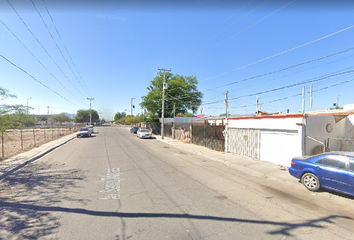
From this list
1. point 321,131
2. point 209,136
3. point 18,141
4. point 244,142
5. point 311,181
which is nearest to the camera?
point 311,181

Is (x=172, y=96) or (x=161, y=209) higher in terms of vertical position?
(x=172, y=96)

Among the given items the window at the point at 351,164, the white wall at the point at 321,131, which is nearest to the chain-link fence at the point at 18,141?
the window at the point at 351,164

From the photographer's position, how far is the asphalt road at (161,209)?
10.8 feet

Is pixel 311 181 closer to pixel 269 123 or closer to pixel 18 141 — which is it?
pixel 269 123

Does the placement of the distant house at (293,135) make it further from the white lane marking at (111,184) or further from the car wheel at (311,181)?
the white lane marking at (111,184)

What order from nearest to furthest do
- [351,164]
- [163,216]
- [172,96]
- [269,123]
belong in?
[163,216]
[351,164]
[269,123]
[172,96]

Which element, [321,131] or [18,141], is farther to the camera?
[18,141]

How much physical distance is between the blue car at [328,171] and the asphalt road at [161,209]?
1.32ft

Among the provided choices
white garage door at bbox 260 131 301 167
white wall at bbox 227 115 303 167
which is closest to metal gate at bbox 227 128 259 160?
white wall at bbox 227 115 303 167

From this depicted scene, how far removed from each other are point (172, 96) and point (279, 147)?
27.6 m

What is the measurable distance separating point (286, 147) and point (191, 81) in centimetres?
3413

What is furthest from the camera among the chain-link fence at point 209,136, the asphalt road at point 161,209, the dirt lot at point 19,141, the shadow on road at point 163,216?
the chain-link fence at point 209,136

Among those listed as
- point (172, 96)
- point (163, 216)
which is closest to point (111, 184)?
point (163, 216)

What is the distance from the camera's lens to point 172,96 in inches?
1394
